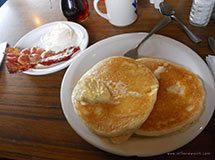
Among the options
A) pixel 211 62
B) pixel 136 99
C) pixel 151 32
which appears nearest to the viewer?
pixel 136 99

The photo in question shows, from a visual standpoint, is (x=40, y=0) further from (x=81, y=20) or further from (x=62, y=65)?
(x=62, y=65)

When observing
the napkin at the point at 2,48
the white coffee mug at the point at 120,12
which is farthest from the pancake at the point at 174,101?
the napkin at the point at 2,48

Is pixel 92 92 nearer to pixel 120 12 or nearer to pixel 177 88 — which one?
pixel 177 88

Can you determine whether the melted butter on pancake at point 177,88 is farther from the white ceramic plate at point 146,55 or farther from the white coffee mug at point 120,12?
the white coffee mug at point 120,12

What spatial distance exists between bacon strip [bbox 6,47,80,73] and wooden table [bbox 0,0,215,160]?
0.03 m

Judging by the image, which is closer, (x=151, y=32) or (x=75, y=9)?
(x=151, y=32)

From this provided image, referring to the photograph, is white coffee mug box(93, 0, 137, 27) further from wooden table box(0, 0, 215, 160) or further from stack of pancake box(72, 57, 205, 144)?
stack of pancake box(72, 57, 205, 144)

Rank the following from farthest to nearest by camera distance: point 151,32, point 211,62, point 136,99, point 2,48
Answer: point 2,48 < point 151,32 < point 211,62 < point 136,99

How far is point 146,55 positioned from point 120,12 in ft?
0.60

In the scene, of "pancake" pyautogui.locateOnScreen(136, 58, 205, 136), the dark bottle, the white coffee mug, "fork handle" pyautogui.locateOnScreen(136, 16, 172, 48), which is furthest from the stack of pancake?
the dark bottle

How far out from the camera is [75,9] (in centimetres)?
88

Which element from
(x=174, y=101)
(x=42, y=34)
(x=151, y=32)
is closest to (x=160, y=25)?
Result: (x=151, y=32)

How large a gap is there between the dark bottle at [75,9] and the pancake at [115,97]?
1.17 ft

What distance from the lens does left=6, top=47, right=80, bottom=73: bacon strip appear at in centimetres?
76
